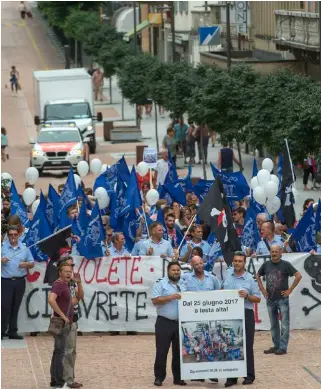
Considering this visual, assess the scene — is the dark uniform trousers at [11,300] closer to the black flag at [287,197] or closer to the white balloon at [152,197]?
the black flag at [287,197]

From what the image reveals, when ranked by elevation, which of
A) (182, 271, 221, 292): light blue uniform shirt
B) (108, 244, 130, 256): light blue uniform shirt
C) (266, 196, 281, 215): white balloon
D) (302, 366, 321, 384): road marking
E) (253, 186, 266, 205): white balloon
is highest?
(253, 186, 266, 205): white balloon

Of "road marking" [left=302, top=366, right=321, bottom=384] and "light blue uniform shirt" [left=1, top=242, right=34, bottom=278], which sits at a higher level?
"light blue uniform shirt" [left=1, top=242, right=34, bottom=278]

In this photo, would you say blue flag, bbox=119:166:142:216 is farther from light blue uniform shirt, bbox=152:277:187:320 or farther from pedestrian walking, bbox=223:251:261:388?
light blue uniform shirt, bbox=152:277:187:320

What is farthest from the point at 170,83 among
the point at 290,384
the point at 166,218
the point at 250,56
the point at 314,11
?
the point at 290,384

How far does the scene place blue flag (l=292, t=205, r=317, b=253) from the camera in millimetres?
19516

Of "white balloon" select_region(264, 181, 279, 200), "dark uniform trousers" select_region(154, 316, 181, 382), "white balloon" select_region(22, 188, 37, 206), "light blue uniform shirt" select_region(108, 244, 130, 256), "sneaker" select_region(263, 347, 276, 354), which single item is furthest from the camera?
"white balloon" select_region(22, 188, 37, 206)

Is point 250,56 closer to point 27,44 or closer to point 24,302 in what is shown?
point 24,302

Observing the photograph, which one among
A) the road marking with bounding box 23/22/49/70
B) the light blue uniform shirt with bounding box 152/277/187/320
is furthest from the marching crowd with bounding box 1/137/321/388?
the road marking with bounding box 23/22/49/70

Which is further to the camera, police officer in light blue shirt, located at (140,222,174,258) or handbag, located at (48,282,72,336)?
police officer in light blue shirt, located at (140,222,174,258)

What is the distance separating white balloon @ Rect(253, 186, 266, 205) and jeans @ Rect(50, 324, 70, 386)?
A: 675 cm

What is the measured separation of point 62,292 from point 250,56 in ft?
132

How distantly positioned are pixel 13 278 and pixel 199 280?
3702 millimetres

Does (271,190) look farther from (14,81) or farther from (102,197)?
(14,81)

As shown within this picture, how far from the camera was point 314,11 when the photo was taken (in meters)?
45.2
